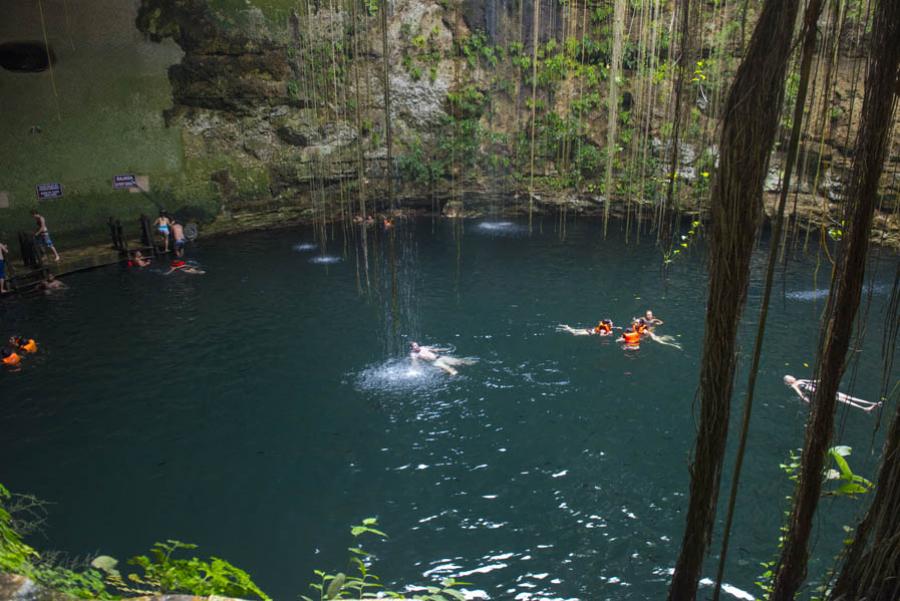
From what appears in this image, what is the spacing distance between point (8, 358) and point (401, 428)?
20.3 ft

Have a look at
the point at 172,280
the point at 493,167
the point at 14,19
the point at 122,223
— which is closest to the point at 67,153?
the point at 122,223

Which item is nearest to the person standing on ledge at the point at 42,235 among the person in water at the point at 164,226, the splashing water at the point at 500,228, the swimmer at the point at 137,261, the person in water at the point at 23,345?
the swimmer at the point at 137,261

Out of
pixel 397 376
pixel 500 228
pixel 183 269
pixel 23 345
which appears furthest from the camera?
pixel 500 228

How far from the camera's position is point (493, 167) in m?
19.8

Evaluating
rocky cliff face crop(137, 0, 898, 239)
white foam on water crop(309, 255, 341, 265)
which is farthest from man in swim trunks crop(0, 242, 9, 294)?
white foam on water crop(309, 255, 341, 265)

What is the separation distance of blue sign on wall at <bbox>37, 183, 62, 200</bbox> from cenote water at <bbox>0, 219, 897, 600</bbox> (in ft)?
11.0

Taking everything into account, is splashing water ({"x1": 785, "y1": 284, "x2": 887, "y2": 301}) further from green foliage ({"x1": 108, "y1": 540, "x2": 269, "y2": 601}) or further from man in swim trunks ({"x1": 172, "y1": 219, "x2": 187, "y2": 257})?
man in swim trunks ({"x1": 172, "y1": 219, "x2": 187, "y2": 257})

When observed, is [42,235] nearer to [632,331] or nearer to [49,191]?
[49,191]

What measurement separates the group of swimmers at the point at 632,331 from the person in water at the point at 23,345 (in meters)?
8.53

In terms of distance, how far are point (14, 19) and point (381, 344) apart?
11.5 m

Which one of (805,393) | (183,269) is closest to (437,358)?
(805,393)

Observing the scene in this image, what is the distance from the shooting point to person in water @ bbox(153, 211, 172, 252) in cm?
1476

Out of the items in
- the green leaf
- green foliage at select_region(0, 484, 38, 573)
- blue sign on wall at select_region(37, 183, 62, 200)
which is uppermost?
green foliage at select_region(0, 484, 38, 573)

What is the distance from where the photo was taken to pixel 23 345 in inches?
364
